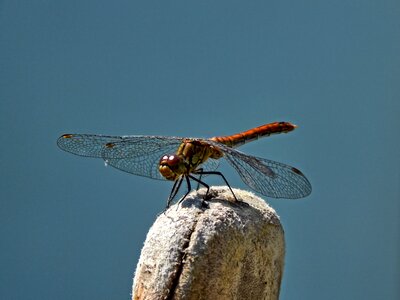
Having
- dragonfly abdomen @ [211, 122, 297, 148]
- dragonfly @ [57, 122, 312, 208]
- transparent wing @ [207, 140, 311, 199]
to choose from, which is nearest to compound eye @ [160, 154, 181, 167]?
dragonfly @ [57, 122, 312, 208]

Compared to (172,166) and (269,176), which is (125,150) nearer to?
(172,166)

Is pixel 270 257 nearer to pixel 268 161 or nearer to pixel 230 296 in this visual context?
pixel 230 296

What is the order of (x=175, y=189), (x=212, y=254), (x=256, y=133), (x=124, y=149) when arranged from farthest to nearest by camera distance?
(x=256, y=133)
(x=124, y=149)
(x=175, y=189)
(x=212, y=254)

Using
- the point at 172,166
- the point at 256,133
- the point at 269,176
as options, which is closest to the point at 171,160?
the point at 172,166

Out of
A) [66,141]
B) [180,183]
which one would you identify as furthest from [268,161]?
[66,141]

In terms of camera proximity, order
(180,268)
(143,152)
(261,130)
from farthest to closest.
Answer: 1. (261,130)
2. (143,152)
3. (180,268)

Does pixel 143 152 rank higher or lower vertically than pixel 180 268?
higher

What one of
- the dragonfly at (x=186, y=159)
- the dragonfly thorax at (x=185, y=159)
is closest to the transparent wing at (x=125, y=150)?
the dragonfly at (x=186, y=159)

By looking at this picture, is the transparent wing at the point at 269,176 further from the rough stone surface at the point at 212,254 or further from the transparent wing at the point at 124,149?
the rough stone surface at the point at 212,254
